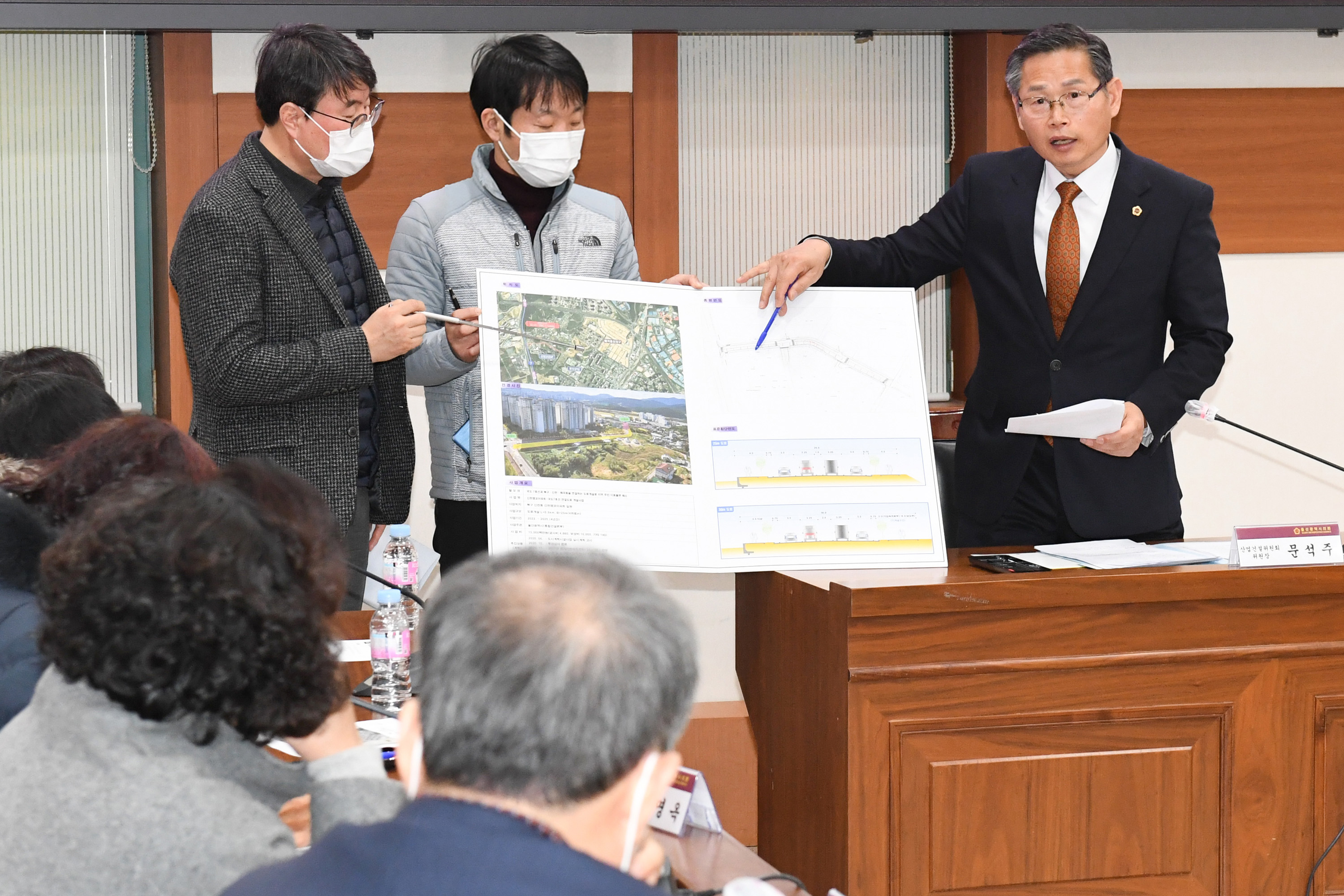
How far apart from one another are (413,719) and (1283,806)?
6.21 ft

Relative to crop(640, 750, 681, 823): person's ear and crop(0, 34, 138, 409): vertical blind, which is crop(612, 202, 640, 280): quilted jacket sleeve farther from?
crop(640, 750, 681, 823): person's ear

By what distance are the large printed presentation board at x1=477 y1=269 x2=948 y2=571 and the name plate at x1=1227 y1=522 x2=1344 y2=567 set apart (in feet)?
1.76

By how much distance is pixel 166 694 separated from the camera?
44.8 inches

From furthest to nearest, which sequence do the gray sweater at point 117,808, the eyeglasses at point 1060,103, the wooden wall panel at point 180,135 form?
the wooden wall panel at point 180,135
the eyeglasses at point 1060,103
the gray sweater at point 117,808

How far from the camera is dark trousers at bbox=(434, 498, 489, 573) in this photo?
2.94m

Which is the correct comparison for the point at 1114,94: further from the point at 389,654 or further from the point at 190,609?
the point at 190,609

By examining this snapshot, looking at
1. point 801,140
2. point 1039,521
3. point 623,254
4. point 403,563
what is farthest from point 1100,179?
point 403,563

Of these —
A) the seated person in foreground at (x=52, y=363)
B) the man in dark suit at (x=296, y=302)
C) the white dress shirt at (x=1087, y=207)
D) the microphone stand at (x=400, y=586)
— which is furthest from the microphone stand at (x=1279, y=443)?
the seated person in foreground at (x=52, y=363)

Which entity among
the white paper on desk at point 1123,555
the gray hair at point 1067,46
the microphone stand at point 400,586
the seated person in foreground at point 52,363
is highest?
the gray hair at point 1067,46

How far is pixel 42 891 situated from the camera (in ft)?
3.53

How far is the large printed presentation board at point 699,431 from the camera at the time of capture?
243 centimetres

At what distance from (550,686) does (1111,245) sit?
227 centimetres

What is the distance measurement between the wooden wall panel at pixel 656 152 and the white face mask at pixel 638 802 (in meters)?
3.37

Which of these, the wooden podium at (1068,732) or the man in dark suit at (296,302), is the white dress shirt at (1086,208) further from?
the man in dark suit at (296,302)
